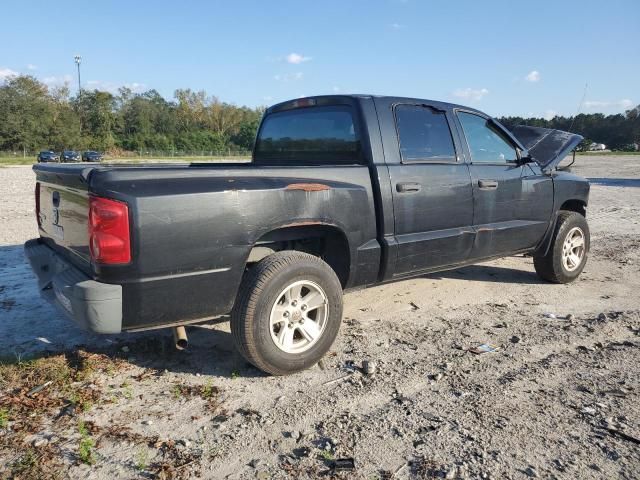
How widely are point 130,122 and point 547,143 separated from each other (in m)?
87.8

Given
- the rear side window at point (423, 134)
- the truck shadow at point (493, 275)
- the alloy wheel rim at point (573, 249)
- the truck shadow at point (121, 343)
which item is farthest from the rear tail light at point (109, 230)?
the alloy wheel rim at point (573, 249)

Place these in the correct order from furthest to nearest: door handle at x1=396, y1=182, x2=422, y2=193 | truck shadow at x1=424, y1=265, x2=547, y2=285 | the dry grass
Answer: truck shadow at x1=424, y1=265, x2=547, y2=285 → door handle at x1=396, y1=182, x2=422, y2=193 → the dry grass

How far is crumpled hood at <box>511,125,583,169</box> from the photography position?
17.3 ft

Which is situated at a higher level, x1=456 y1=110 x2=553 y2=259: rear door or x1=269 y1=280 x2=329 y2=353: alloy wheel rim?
x1=456 y1=110 x2=553 y2=259: rear door

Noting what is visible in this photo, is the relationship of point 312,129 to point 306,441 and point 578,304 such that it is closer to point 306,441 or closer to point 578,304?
point 306,441

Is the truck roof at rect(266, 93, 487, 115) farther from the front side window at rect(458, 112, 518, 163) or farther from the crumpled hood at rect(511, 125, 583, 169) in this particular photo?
the crumpled hood at rect(511, 125, 583, 169)

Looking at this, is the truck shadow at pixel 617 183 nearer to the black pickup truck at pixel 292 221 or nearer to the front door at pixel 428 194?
the black pickup truck at pixel 292 221

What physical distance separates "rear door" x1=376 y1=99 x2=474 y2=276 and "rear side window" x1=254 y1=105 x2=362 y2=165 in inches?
12.5

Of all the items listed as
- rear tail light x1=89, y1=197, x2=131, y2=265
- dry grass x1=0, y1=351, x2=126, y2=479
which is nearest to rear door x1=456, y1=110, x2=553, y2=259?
rear tail light x1=89, y1=197, x2=131, y2=265

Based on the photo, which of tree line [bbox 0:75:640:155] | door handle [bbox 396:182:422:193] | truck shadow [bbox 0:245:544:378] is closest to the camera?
truck shadow [bbox 0:245:544:378]

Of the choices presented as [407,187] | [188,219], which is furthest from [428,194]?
[188,219]

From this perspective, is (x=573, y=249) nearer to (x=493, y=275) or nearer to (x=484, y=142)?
(x=493, y=275)

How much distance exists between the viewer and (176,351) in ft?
12.3

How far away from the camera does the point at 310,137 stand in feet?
14.3
